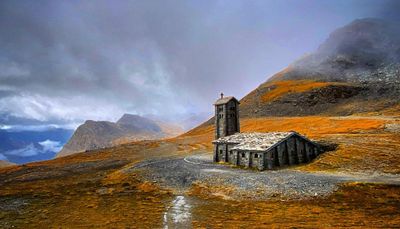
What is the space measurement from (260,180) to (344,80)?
114 m

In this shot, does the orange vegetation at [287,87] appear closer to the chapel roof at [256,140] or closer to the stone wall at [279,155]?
the chapel roof at [256,140]

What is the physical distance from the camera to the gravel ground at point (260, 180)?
26516mm

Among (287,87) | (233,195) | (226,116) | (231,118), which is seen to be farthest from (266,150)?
(287,87)

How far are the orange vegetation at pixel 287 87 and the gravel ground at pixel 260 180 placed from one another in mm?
93340

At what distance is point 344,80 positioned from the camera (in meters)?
128

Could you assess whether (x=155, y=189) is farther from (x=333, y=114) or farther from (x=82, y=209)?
(x=333, y=114)

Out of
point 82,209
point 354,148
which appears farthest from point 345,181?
point 82,209

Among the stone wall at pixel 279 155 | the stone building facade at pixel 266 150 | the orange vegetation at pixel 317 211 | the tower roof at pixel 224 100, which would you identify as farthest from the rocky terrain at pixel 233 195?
the tower roof at pixel 224 100

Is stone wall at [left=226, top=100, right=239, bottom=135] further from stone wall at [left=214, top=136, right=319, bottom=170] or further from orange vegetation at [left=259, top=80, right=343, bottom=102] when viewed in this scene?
orange vegetation at [left=259, top=80, right=343, bottom=102]

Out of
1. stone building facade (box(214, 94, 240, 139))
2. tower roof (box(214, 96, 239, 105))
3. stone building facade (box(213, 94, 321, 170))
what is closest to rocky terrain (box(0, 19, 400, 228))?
stone building facade (box(213, 94, 321, 170))

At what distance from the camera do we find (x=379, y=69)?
Result: 413 ft

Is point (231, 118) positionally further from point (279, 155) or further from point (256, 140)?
point (279, 155)

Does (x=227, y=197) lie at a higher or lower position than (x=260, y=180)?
lower

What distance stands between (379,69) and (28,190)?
134 metres
